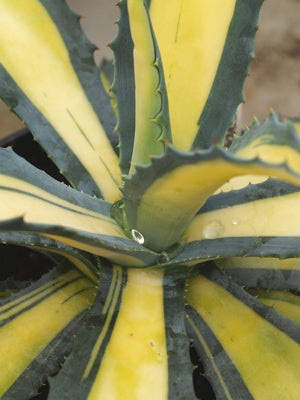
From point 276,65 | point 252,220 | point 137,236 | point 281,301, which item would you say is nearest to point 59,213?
point 137,236

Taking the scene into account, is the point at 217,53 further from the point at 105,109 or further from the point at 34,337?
the point at 34,337

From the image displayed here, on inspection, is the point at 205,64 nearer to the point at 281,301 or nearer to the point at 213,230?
the point at 213,230

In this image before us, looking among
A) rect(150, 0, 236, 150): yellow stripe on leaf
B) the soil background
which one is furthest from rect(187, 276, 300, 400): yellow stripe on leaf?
the soil background

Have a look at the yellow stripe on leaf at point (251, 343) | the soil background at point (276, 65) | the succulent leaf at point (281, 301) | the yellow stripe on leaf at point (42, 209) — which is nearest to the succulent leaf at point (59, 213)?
the yellow stripe on leaf at point (42, 209)

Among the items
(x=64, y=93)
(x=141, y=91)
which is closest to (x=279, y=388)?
(x=141, y=91)

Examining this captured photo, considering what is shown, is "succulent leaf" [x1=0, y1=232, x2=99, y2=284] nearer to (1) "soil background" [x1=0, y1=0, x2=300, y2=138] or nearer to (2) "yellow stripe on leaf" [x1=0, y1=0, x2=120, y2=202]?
(2) "yellow stripe on leaf" [x1=0, y1=0, x2=120, y2=202]

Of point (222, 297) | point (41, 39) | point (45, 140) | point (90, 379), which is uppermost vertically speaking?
point (41, 39)
